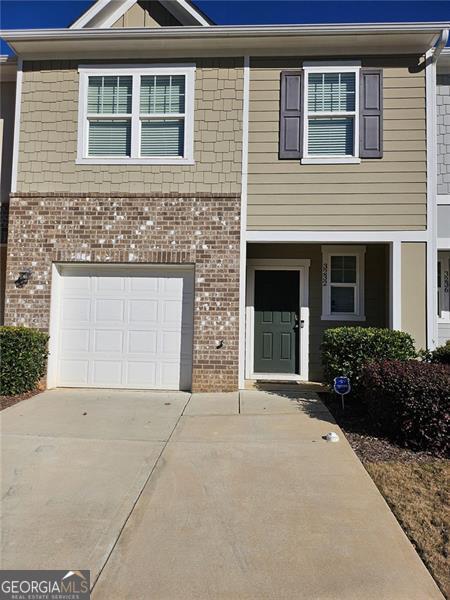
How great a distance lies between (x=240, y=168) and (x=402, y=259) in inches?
125

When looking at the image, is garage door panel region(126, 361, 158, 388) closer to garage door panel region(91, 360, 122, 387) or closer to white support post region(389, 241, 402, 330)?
garage door panel region(91, 360, 122, 387)

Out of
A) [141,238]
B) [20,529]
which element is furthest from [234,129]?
[20,529]

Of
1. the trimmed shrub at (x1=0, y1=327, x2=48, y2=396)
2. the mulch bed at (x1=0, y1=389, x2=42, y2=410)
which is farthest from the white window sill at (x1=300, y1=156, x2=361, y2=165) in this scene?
the mulch bed at (x1=0, y1=389, x2=42, y2=410)

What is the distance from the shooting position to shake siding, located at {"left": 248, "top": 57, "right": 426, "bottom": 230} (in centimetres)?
741

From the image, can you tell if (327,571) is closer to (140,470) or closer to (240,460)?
(240,460)

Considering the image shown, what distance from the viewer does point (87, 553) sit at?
2.82 metres

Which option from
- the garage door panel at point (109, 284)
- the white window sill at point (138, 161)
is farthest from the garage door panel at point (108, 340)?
the white window sill at point (138, 161)

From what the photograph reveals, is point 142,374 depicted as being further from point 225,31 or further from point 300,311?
point 225,31

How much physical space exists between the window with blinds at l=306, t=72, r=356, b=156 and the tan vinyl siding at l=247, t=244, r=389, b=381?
1.90 m

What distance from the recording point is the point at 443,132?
307 inches

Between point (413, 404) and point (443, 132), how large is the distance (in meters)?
5.42

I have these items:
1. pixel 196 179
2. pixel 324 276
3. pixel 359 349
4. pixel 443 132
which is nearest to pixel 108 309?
pixel 196 179

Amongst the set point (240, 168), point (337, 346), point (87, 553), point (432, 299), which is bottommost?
point (87, 553)

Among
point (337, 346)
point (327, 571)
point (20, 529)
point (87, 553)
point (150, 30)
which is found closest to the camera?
point (327, 571)
